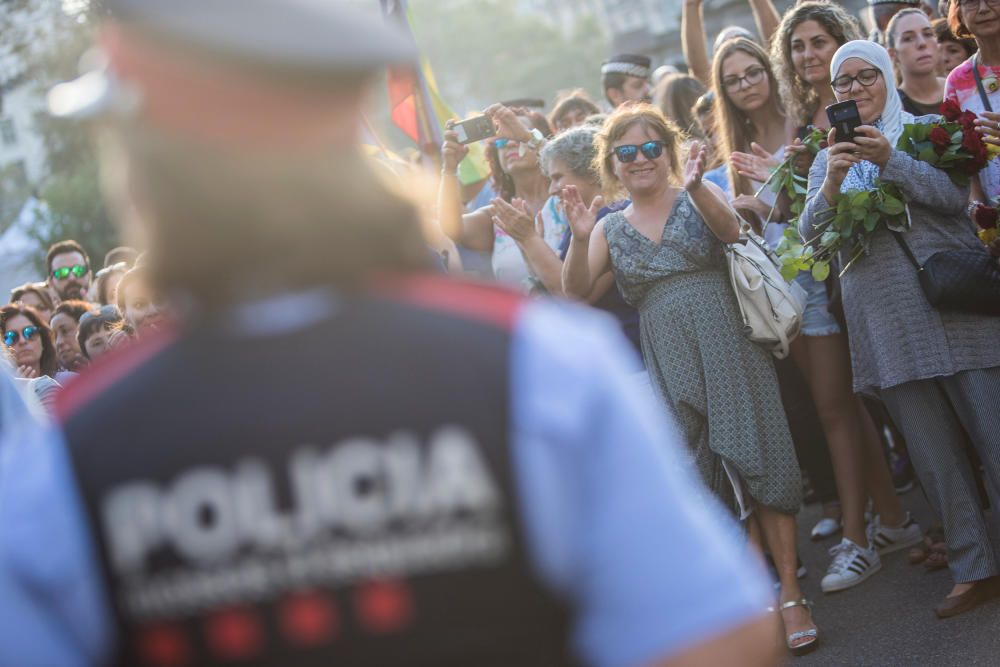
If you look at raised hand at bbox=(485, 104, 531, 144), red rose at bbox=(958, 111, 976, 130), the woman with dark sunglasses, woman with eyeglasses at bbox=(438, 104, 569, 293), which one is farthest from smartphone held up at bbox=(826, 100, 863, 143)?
the woman with dark sunglasses

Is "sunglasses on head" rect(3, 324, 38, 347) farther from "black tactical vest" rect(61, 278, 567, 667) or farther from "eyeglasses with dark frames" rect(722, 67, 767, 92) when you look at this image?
"black tactical vest" rect(61, 278, 567, 667)

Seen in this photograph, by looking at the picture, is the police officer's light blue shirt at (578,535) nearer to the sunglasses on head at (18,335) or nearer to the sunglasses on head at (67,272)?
the sunglasses on head at (18,335)

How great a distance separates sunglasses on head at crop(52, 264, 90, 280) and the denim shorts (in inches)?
242

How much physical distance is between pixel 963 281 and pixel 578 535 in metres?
4.43

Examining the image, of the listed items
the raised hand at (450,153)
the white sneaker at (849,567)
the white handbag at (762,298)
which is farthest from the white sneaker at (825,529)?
the raised hand at (450,153)

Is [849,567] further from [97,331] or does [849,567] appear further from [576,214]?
[97,331]

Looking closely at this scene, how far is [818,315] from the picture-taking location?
6.54 m

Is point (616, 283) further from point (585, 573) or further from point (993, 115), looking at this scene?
point (585, 573)

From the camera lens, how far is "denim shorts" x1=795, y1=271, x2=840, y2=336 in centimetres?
653

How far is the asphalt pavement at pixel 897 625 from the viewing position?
207 inches

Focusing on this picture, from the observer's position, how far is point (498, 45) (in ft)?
350

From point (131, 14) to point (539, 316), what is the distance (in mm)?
574

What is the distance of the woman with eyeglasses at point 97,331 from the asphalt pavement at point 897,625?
3.94 metres

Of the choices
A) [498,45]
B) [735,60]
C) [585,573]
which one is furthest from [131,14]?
[498,45]
